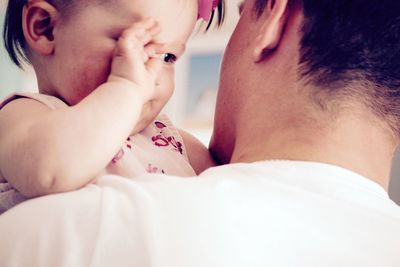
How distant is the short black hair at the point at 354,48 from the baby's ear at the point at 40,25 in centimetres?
37

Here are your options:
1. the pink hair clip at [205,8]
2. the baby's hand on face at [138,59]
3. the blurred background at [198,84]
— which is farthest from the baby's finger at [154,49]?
the blurred background at [198,84]

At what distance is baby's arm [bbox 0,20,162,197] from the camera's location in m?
0.59

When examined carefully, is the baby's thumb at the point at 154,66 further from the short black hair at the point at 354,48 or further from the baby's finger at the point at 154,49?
the short black hair at the point at 354,48

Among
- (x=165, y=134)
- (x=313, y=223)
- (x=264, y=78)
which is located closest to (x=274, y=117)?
(x=264, y=78)

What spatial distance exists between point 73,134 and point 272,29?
282mm

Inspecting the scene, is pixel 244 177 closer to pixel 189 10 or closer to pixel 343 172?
pixel 343 172

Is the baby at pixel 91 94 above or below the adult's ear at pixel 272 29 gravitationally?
below

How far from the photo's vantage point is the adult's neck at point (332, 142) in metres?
0.63

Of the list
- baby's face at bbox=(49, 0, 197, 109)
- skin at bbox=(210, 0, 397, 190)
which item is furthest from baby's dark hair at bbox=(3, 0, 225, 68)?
skin at bbox=(210, 0, 397, 190)

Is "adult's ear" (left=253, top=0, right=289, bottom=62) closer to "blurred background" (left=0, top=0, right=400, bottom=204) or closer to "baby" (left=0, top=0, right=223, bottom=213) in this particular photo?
"baby" (left=0, top=0, right=223, bottom=213)

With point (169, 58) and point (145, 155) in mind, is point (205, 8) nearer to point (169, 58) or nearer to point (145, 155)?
point (169, 58)

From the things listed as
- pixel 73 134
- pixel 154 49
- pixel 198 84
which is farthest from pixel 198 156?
pixel 198 84

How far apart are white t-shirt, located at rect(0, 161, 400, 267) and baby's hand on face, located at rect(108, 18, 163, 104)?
0.48 feet

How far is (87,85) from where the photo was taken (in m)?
0.76
